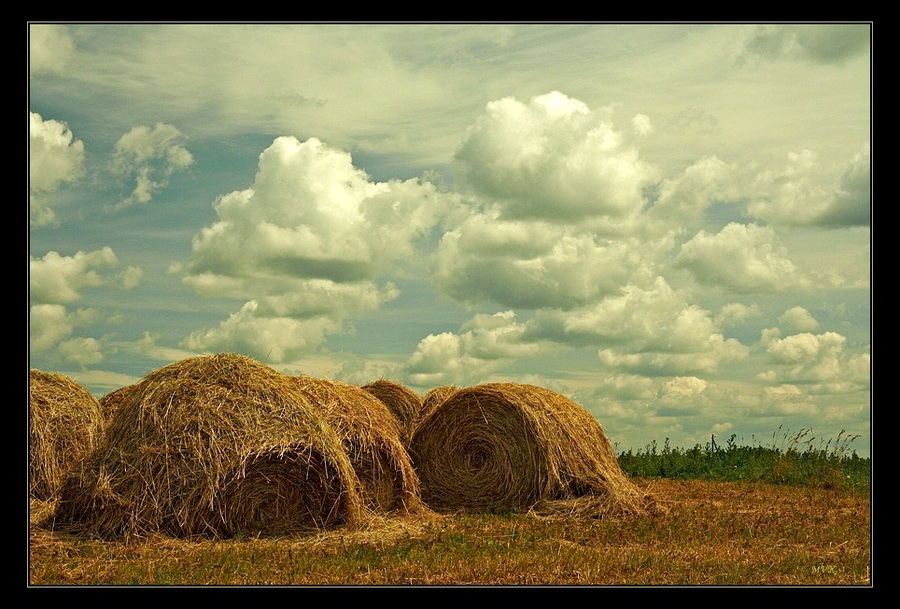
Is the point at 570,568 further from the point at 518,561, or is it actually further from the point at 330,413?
the point at 330,413

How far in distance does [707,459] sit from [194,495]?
535 inches

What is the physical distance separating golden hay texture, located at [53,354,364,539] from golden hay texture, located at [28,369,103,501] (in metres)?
3.19

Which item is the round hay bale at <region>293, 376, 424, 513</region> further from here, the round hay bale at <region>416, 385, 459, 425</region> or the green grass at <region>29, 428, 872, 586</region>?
the round hay bale at <region>416, 385, 459, 425</region>

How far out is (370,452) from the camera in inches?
478

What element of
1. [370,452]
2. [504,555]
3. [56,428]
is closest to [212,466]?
[370,452]

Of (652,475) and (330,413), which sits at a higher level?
(330,413)

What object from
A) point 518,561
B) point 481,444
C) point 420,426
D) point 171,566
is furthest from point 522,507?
point 171,566

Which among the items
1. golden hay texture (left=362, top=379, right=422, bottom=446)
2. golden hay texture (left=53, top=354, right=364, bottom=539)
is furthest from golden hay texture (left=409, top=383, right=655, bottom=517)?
golden hay texture (left=362, top=379, right=422, bottom=446)

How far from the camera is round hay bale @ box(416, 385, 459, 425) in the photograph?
56.9ft

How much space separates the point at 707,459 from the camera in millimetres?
20312

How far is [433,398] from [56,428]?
686 centimetres

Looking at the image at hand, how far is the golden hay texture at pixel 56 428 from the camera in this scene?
1342 cm

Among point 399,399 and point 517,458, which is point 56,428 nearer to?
point 399,399

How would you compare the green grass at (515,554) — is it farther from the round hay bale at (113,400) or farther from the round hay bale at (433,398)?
the round hay bale at (113,400)
